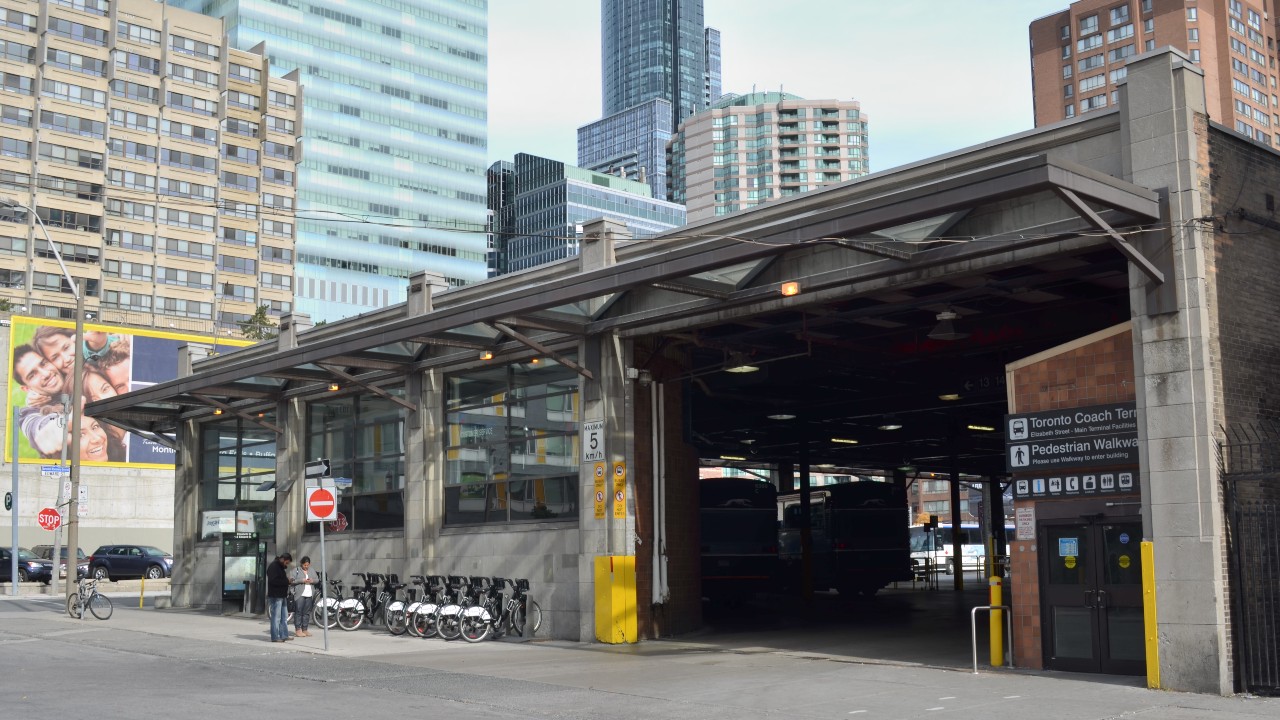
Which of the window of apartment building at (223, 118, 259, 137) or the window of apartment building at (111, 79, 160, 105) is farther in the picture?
the window of apartment building at (223, 118, 259, 137)

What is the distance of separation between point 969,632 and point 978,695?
34.5ft

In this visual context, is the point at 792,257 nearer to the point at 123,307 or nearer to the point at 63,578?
the point at 63,578

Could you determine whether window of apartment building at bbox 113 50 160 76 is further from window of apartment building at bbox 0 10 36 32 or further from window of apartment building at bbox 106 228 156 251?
window of apartment building at bbox 106 228 156 251

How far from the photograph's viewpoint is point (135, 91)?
353 ft

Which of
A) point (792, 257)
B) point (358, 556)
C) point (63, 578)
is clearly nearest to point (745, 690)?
point (792, 257)

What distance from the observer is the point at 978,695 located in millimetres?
15258

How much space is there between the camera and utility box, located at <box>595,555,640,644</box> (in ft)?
74.6

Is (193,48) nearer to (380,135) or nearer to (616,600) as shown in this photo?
(380,135)

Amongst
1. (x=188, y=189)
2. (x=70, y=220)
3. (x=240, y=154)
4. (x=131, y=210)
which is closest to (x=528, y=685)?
(x=70, y=220)

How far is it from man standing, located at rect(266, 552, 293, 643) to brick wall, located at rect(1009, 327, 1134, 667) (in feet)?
43.6

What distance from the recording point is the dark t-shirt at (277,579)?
23609 millimetres

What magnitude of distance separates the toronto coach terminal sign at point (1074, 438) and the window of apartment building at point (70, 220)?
321 feet

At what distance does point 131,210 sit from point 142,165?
422cm

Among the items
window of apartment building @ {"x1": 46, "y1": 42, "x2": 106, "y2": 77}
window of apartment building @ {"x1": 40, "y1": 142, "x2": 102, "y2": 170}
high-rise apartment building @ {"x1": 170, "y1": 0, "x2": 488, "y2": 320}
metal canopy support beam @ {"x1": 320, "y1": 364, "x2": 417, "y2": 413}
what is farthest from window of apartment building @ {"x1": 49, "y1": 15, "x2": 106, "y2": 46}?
metal canopy support beam @ {"x1": 320, "y1": 364, "x2": 417, "y2": 413}
